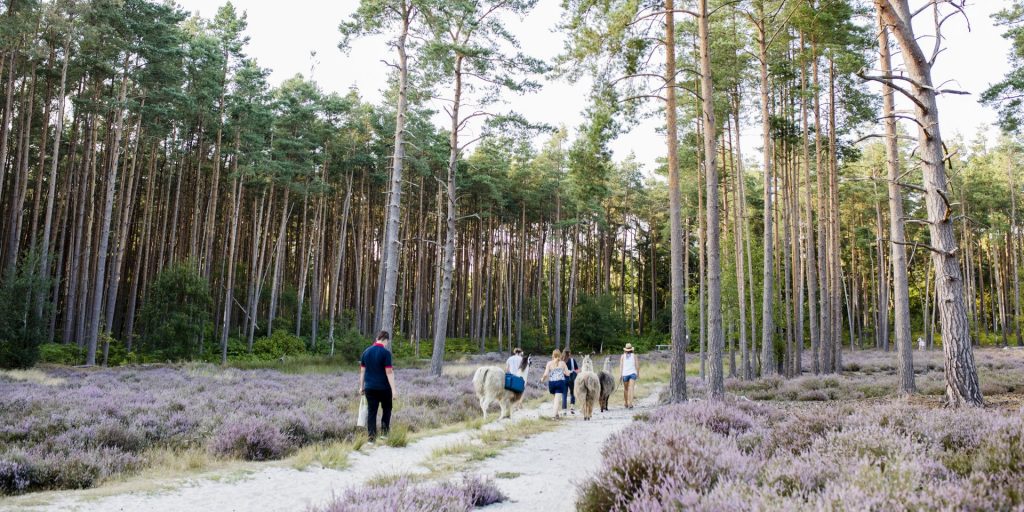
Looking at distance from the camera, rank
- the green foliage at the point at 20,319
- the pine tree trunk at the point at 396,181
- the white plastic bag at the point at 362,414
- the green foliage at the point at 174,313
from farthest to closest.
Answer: the green foliage at the point at 174,313, the green foliage at the point at 20,319, the pine tree trunk at the point at 396,181, the white plastic bag at the point at 362,414

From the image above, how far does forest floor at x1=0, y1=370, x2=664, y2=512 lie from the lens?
16.3 ft

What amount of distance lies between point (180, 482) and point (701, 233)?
70.6 ft

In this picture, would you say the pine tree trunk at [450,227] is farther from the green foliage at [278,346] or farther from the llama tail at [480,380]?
the green foliage at [278,346]

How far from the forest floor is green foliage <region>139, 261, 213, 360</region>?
68.4 feet

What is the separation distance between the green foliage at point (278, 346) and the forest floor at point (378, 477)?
23.5 metres

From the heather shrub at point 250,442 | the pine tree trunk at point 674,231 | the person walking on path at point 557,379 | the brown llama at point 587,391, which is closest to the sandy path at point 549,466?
the brown llama at point 587,391

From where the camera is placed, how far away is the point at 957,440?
500 centimetres

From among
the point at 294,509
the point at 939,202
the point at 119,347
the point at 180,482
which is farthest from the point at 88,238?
the point at 939,202

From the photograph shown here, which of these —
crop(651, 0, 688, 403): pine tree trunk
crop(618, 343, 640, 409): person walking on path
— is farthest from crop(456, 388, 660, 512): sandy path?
crop(618, 343, 640, 409): person walking on path

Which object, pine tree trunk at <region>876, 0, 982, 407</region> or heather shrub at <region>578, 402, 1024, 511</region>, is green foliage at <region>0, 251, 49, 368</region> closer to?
heather shrub at <region>578, 402, 1024, 511</region>

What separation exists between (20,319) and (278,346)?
42.6 ft

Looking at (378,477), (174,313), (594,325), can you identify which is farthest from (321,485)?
(594,325)

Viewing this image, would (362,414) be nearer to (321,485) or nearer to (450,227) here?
(321,485)

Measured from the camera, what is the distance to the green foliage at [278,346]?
1190 inches
